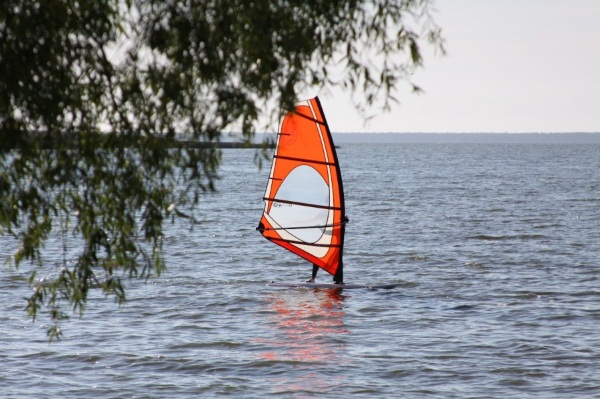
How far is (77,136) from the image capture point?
831 centimetres

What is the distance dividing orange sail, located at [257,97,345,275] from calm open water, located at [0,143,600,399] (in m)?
1.31

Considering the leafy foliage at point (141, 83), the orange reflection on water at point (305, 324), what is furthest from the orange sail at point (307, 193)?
the leafy foliage at point (141, 83)

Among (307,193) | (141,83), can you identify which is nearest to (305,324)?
(307,193)

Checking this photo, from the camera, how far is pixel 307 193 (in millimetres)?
23797

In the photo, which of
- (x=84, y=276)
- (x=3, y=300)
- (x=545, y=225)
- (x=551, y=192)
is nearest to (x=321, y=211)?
(x=3, y=300)

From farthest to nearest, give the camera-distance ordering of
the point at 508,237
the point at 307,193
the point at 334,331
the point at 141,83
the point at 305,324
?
the point at 508,237 < the point at 307,193 < the point at 305,324 < the point at 334,331 < the point at 141,83

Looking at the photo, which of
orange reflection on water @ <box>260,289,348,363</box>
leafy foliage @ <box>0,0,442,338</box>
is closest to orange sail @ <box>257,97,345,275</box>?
orange reflection on water @ <box>260,289,348,363</box>

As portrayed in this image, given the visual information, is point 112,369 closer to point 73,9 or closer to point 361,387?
point 361,387

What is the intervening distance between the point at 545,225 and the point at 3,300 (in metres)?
29.1

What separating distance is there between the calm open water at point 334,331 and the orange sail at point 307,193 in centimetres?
131

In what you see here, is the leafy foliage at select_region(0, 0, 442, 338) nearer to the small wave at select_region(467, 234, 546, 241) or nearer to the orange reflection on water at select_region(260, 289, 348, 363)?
the orange reflection on water at select_region(260, 289, 348, 363)

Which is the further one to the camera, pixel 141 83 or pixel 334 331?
pixel 334 331

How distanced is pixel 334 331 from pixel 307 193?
529 centimetres

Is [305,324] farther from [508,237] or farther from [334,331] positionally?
[508,237]
